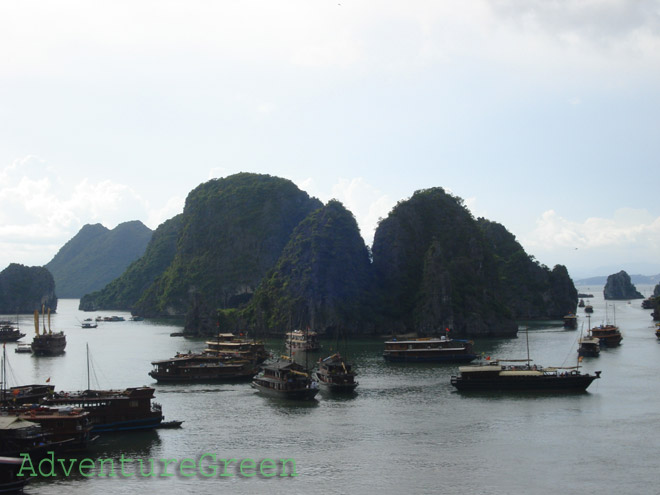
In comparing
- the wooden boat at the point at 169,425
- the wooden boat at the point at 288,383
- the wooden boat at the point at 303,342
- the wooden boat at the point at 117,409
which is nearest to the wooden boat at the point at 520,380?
the wooden boat at the point at 288,383

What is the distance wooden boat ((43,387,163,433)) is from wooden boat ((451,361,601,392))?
36838mm

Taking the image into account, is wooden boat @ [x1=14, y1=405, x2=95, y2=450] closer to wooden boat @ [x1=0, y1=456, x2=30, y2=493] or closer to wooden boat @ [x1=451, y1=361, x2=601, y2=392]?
wooden boat @ [x1=0, y1=456, x2=30, y2=493]

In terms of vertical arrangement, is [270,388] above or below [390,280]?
below

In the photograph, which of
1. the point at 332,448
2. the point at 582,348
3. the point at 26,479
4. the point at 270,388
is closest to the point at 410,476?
the point at 332,448

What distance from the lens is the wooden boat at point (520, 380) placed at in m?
75.8

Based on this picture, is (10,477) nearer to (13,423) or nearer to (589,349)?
(13,423)

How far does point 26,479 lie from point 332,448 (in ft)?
72.4

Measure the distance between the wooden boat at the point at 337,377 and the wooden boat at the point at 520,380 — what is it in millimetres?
12468

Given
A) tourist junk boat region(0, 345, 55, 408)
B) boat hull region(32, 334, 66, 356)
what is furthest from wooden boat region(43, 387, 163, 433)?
boat hull region(32, 334, 66, 356)

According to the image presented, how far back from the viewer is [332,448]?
172ft

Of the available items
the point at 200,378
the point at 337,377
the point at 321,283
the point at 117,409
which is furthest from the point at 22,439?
the point at 321,283

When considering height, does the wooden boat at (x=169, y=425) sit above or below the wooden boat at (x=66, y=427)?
below

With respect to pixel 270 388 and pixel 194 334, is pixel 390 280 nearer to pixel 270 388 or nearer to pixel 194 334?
pixel 194 334

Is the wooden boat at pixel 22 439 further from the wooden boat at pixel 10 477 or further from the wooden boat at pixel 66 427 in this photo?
the wooden boat at pixel 10 477
